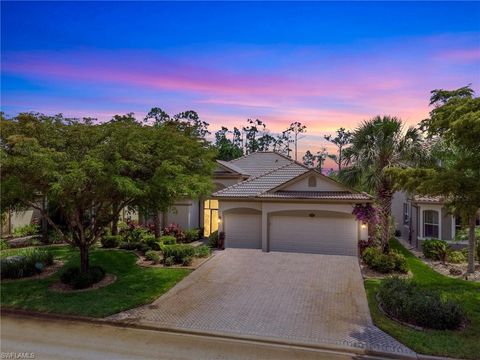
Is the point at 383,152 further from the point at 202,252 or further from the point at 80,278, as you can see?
the point at 80,278

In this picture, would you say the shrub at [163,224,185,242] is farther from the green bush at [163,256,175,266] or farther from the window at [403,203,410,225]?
the window at [403,203,410,225]

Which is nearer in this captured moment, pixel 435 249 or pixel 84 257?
pixel 84 257

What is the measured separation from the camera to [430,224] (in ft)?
73.4

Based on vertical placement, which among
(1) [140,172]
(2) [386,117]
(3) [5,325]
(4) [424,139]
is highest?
(2) [386,117]

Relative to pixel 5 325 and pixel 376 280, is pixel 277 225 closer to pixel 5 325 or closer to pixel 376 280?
pixel 376 280

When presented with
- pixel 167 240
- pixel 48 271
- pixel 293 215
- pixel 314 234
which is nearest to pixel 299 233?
pixel 314 234

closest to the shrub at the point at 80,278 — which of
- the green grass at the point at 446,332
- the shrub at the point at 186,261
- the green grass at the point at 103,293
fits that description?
the green grass at the point at 103,293

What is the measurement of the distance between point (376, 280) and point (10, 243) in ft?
69.2

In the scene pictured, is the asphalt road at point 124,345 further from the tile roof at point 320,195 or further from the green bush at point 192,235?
the green bush at point 192,235

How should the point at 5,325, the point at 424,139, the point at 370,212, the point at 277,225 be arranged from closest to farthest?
1. the point at 5,325
2. the point at 424,139
3. the point at 370,212
4. the point at 277,225

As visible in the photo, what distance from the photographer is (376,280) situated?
51.7ft

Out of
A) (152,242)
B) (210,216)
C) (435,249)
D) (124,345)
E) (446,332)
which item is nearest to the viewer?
(124,345)

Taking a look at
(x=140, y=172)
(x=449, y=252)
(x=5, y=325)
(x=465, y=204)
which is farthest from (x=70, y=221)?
(x=449, y=252)

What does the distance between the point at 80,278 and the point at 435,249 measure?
17.7 meters
